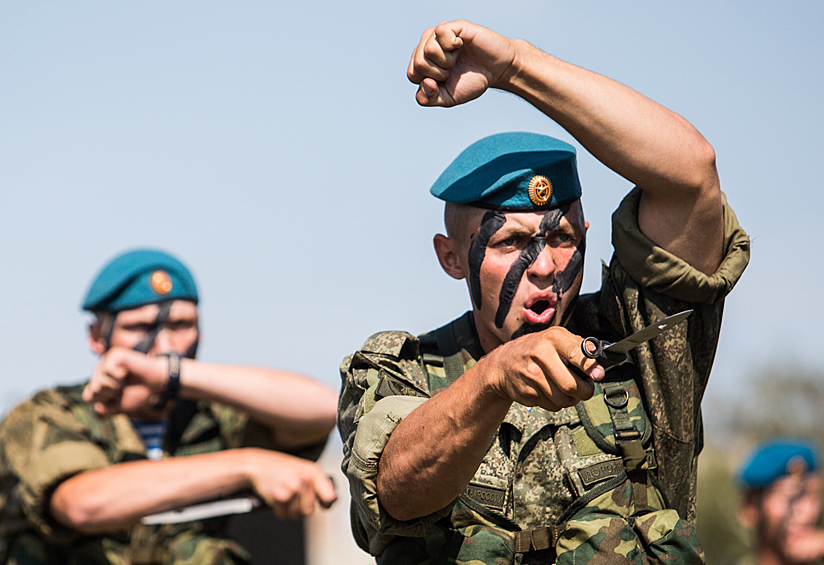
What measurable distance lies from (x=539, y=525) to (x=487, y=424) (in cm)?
73

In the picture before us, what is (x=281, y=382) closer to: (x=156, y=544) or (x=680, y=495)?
(x=156, y=544)

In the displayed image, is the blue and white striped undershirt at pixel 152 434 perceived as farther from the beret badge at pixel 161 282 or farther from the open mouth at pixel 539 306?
the open mouth at pixel 539 306

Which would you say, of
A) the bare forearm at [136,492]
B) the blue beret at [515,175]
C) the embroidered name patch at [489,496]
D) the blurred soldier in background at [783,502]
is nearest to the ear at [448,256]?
the blue beret at [515,175]

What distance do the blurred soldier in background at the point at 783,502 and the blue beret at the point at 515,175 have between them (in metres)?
2.26

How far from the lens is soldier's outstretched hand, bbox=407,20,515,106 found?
302 cm

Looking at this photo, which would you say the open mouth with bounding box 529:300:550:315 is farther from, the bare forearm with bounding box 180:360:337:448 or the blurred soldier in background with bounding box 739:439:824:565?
the bare forearm with bounding box 180:360:337:448

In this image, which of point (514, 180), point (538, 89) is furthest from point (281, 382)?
point (538, 89)

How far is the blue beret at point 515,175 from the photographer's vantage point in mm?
3367

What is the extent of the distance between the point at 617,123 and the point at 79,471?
3379mm

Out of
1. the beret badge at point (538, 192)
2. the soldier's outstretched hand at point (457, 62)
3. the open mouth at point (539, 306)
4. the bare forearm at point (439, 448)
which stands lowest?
the bare forearm at point (439, 448)

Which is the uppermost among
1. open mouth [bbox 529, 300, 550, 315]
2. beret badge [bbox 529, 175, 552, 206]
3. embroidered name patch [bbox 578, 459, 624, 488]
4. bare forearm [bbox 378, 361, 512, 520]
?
beret badge [bbox 529, 175, 552, 206]

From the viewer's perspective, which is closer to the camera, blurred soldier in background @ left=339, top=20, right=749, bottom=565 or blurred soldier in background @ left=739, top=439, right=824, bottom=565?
blurred soldier in background @ left=339, top=20, right=749, bottom=565

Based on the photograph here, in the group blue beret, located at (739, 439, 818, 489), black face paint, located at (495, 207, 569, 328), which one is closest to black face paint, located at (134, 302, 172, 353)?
black face paint, located at (495, 207, 569, 328)

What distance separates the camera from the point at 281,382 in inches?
218
